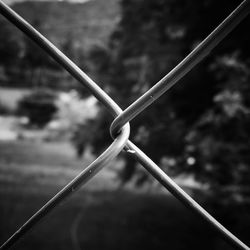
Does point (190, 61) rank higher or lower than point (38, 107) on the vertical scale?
higher

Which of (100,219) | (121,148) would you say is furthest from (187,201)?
(100,219)

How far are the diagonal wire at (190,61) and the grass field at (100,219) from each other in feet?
9.18

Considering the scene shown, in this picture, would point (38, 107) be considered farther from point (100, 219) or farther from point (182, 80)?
point (182, 80)

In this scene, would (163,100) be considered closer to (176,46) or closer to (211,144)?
(176,46)

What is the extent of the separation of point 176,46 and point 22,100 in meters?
15.6

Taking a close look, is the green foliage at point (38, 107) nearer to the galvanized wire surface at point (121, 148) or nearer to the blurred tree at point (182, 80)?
the blurred tree at point (182, 80)

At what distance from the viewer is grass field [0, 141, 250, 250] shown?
149 inches

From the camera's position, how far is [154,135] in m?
3.90

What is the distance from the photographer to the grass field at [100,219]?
3.79 meters

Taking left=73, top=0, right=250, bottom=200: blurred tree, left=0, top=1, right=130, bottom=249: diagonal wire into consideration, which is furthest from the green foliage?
left=0, top=1, right=130, bottom=249: diagonal wire

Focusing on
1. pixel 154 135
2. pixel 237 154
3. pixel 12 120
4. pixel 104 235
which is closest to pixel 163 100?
pixel 154 135

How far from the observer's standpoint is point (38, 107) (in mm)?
17000

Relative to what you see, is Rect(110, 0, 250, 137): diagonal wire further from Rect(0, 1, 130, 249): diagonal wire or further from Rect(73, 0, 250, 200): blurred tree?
Rect(73, 0, 250, 200): blurred tree

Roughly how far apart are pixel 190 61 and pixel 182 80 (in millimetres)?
3223
